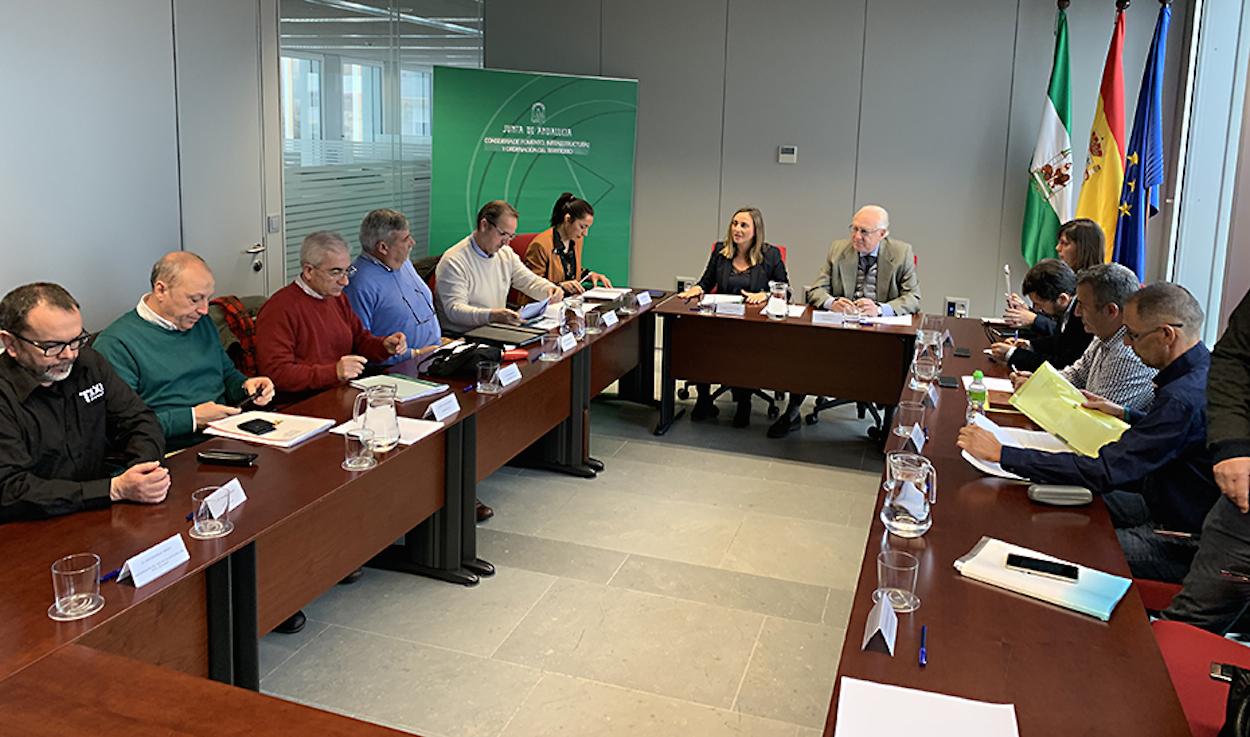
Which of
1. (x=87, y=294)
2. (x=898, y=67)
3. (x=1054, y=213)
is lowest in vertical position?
(x=87, y=294)

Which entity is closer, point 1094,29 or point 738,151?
point 1094,29

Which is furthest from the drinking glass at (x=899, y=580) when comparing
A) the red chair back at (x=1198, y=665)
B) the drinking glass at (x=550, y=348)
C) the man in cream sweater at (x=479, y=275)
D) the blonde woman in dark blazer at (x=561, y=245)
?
the blonde woman in dark blazer at (x=561, y=245)

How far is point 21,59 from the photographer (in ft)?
13.5

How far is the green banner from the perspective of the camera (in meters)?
7.41

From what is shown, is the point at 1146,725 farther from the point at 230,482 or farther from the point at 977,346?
the point at 977,346

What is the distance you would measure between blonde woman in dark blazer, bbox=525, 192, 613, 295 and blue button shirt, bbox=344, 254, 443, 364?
4.35ft

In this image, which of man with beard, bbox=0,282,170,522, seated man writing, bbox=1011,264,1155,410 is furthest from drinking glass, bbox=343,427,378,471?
seated man writing, bbox=1011,264,1155,410

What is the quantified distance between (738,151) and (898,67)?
4.12ft

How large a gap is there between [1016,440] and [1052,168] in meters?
4.08

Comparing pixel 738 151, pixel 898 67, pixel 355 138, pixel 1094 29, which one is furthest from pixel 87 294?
pixel 1094 29

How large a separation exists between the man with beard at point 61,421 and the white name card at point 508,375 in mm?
1266

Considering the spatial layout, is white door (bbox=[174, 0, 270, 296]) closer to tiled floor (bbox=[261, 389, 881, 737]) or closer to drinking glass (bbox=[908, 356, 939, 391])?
tiled floor (bbox=[261, 389, 881, 737])

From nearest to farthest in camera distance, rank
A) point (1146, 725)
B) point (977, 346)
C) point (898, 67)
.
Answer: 1. point (1146, 725)
2. point (977, 346)
3. point (898, 67)

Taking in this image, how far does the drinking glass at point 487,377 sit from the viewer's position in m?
3.87
